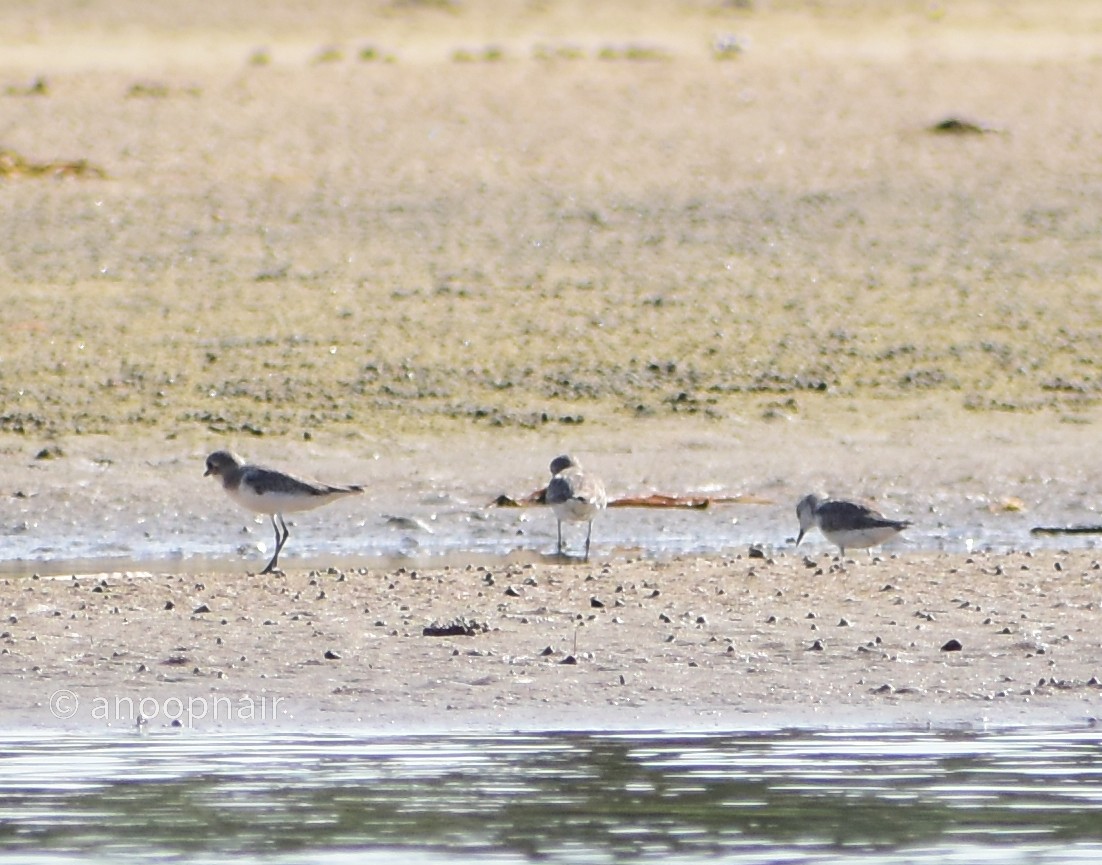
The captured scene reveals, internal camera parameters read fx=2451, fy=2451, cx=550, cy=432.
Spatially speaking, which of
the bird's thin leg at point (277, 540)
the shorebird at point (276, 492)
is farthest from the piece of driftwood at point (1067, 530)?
the bird's thin leg at point (277, 540)

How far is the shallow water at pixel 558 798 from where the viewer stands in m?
6.11

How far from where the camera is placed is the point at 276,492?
10.4 metres

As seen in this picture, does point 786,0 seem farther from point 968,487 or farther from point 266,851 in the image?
point 266,851

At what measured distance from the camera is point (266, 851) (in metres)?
6.10

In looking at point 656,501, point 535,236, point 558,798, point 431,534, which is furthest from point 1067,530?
point 535,236

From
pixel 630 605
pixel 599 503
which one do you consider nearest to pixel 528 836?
pixel 630 605

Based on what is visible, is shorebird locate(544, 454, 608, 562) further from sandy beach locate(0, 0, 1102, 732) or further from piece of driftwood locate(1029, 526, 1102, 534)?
piece of driftwood locate(1029, 526, 1102, 534)

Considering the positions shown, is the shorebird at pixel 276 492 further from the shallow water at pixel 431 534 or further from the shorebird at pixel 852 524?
the shorebird at pixel 852 524

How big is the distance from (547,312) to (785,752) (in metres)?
7.72

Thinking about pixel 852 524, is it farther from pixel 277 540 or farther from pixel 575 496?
pixel 277 540

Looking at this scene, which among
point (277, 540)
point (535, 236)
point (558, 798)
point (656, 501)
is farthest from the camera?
point (535, 236)

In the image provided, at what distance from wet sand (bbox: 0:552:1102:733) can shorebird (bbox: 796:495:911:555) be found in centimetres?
27

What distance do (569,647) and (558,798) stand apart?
182cm

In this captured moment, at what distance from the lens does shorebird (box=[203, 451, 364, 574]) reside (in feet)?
34.1
